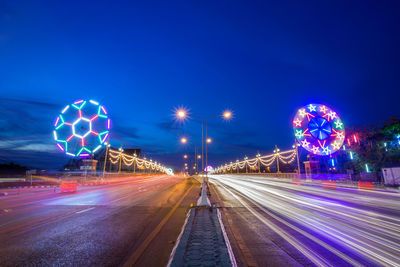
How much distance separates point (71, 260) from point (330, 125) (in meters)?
34.2

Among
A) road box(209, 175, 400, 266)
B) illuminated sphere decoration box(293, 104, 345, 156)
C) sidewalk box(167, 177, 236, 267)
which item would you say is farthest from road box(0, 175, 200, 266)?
→ illuminated sphere decoration box(293, 104, 345, 156)

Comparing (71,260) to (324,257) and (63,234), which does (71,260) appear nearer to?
(63,234)

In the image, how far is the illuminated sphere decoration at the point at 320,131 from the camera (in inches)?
1126

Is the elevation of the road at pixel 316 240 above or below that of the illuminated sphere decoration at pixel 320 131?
below

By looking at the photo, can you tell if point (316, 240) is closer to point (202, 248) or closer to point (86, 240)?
point (202, 248)

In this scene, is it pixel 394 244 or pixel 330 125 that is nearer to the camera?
pixel 394 244

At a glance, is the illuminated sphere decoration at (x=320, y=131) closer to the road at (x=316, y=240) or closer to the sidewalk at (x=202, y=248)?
the road at (x=316, y=240)

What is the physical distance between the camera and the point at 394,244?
193 inches

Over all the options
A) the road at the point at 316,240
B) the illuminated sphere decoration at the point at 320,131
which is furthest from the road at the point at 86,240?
the illuminated sphere decoration at the point at 320,131

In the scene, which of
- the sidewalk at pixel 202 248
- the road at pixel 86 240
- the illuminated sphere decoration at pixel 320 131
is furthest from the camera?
the illuminated sphere decoration at pixel 320 131

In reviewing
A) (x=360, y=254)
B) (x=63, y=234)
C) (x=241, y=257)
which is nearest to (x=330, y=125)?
(x=360, y=254)

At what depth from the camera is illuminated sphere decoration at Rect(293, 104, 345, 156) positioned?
93.9 ft

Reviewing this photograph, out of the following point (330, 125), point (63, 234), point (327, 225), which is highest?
point (330, 125)

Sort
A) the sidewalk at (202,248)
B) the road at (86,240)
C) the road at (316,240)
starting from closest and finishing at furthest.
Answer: the sidewalk at (202,248), the road at (86,240), the road at (316,240)
